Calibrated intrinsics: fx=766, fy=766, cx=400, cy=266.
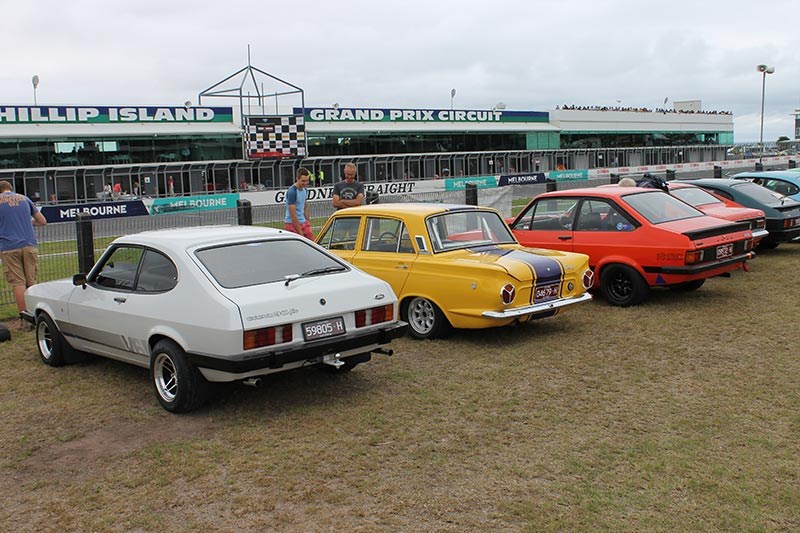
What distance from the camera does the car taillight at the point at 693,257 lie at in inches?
359

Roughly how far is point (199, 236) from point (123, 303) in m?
0.84

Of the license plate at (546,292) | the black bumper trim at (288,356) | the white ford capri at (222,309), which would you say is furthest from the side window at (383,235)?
the black bumper trim at (288,356)

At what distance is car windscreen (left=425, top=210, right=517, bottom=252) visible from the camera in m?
8.38

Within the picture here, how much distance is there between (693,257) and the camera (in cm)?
916

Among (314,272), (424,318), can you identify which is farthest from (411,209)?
(314,272)

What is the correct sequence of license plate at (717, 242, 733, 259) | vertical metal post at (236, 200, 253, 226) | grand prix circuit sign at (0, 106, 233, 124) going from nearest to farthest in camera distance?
license plate at (717, 242, 733, 259) < vertical metal post at (236, 200, 253, 226) < grand prix circuit sign at (0, 106, 233, 124)

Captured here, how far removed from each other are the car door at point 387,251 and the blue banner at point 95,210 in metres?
14.2

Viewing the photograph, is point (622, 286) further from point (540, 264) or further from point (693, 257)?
point (540, 264)

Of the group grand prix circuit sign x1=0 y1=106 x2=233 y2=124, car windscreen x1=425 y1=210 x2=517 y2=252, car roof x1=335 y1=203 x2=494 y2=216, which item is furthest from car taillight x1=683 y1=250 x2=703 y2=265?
grand prix circuit sign x1=0 y1=106 x2=233 y2=124

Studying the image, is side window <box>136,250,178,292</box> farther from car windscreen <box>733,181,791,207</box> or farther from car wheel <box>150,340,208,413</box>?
car windscreen <box>733,181,791,207</box>

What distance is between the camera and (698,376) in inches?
260

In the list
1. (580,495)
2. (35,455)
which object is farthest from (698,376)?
(35,455)

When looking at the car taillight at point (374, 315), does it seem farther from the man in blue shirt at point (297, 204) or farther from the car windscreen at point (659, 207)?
the man in blue shirt at point (297, 204)

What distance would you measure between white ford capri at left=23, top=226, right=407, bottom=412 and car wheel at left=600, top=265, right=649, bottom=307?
4190 mm
